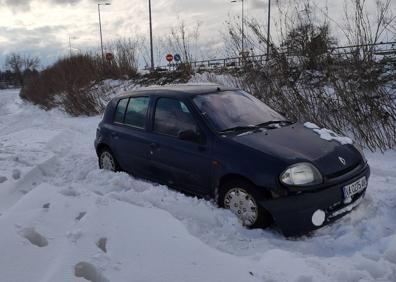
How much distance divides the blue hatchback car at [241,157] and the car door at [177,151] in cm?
1

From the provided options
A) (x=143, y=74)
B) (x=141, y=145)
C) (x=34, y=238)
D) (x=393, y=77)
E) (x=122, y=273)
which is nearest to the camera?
(x=122, y=273)

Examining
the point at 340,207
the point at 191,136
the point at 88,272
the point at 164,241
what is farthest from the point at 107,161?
the point at 340,207

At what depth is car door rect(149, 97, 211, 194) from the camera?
17.8 feet

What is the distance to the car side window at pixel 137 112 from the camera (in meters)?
6.48

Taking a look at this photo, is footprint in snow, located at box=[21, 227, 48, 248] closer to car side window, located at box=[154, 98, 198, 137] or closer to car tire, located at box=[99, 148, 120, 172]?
car side window, located at box=[154, 98, 198, 137]

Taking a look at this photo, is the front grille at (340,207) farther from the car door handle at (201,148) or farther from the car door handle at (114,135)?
the car door handle at (114,135)

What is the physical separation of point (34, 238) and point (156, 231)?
114 centimetres

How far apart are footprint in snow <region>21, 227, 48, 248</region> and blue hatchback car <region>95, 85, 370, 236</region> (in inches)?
76.7

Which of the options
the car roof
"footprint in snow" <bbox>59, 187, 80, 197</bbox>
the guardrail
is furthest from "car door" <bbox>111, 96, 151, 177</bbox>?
the guardrail

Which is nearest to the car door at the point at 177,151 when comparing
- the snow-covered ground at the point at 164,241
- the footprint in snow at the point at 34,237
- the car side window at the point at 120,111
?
the snow-covered ground at the point at 164,241

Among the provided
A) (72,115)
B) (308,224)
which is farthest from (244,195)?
(72,115)

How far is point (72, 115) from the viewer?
69.7 feet

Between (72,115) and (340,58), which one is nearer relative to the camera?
(340,58)

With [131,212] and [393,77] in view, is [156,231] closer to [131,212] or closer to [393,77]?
[131,212]
